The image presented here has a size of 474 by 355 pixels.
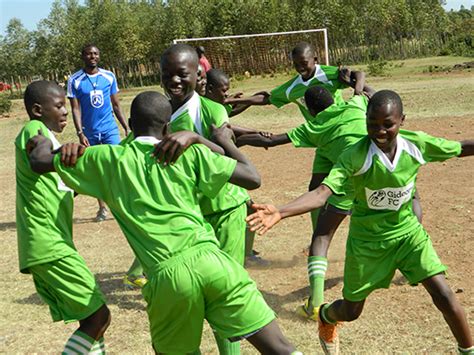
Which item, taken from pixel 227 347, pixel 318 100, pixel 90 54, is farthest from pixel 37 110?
pixel 90 54

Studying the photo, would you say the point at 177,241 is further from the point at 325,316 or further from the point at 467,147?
the point at 467,147

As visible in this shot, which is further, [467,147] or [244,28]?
[244,28]

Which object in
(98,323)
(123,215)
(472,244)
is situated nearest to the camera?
(123,215)

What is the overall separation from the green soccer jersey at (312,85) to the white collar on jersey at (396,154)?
237 centimetres

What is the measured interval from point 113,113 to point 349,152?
582 centimetres

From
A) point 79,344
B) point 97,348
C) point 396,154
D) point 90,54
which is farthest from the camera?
point 90,54

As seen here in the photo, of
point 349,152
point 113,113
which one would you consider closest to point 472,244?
point 349,152

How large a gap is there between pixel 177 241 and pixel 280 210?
1.76 feet

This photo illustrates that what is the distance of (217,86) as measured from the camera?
5184 millimetres

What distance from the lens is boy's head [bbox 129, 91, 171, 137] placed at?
125 inches

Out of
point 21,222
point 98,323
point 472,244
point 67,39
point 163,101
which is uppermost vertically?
point 67,39

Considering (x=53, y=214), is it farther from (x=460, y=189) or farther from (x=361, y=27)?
(x=361, y=27)

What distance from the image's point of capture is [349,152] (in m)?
3.90

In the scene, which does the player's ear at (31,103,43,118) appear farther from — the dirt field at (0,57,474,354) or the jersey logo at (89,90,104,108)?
the jersey logo at (89,90,104,108)
